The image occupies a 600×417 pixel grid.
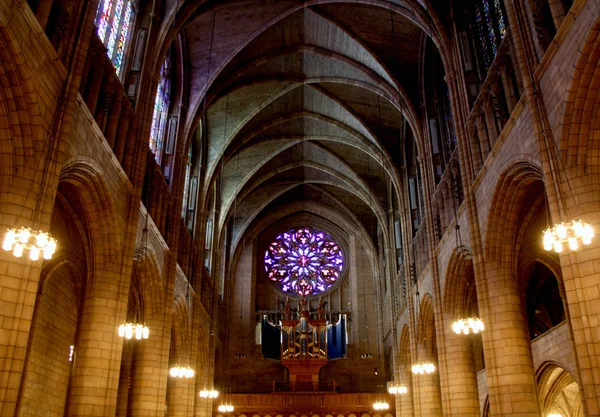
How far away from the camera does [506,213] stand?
15688 millimetres

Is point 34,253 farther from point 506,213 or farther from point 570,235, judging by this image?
point 506,213

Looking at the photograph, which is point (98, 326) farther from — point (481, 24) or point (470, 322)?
point (481, 24)

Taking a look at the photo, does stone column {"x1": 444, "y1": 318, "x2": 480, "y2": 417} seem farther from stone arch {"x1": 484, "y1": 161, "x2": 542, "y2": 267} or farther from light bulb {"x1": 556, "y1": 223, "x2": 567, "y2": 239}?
light bulb {"x1": 556, "y1": 223, "x2": 567, "y2": 239}

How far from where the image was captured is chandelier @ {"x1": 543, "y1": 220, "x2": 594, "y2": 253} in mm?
10000

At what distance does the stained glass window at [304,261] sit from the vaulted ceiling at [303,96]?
274cm

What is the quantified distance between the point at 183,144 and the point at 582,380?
17404 mm

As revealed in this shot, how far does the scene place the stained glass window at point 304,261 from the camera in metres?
39.6

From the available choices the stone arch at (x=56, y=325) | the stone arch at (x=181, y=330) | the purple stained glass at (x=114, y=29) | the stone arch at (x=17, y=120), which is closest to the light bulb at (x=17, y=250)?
the stone arch at (x=17, y=120)

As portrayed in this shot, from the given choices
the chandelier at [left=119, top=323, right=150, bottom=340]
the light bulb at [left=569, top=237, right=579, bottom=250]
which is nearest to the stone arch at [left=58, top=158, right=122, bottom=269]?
the chandelier at [left=119, top=323, right=150, bottom=340]

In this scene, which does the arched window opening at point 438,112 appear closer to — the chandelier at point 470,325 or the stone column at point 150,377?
the chandelier at point 470,325

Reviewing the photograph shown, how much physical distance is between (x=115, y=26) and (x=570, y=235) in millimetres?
13623

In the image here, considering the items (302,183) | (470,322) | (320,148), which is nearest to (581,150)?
(470,322)

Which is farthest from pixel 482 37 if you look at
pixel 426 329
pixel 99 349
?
pixel 99 349

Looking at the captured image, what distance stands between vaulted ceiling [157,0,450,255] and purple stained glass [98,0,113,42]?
305cm
